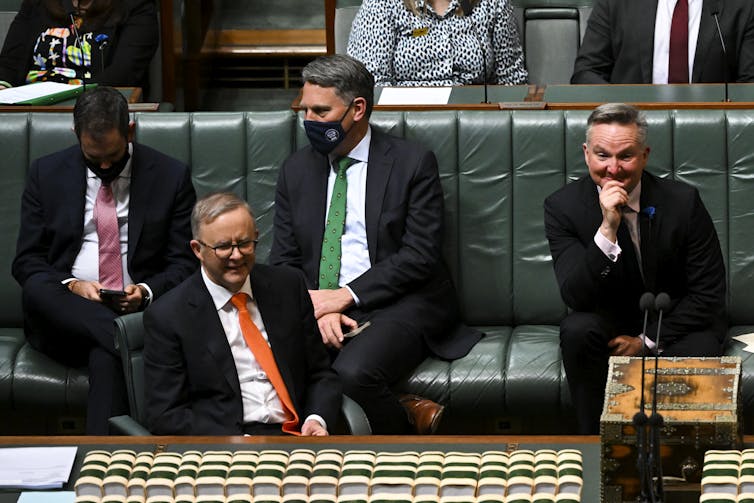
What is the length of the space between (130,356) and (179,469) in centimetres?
96

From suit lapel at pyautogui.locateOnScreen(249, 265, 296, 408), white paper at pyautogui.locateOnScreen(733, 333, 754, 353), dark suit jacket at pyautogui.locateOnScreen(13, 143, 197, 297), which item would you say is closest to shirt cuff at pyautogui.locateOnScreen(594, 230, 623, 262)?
white paper at pyautogui.locateOnScreen(733, 333, 754, 353)

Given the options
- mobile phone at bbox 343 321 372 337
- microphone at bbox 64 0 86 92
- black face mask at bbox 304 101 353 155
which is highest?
microphone at bbox 64 0 86 92

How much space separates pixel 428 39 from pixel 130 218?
1691mm

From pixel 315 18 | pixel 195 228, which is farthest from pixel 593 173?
pixel 315 18

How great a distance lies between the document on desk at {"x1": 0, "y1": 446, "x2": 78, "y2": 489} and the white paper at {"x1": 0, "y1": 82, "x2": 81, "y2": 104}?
7.45 feet

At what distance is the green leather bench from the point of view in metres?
4.46

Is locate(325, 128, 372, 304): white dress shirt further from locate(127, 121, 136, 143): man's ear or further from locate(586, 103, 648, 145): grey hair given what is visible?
locate(586, 103, 648, 145): grey hair

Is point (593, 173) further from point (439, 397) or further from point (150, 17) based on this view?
point (150, 17)

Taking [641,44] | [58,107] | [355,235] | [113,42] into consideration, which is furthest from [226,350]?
[113,42]

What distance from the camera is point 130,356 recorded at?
353 cm

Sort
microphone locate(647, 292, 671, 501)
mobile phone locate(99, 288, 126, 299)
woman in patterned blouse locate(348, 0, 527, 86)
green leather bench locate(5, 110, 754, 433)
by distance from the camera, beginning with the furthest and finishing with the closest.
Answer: woman in patterned blouse locate(348, 0, 527, 86) → green leather bench locate(5, 110, 754, 433) → mobile phone locate(99, 288, 126, 299) → microphone locate(647, 292, 671, 501)

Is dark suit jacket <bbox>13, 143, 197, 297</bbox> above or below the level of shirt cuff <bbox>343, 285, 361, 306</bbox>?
above

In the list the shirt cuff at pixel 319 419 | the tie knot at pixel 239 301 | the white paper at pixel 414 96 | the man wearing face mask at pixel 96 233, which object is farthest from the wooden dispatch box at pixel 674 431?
the white paper at pixel 414 96

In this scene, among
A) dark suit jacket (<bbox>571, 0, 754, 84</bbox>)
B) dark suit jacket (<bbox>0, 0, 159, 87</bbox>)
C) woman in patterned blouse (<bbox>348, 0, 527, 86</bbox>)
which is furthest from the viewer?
dark suit jacket (<bbox>0, 0, 159, 87</bbox>)
